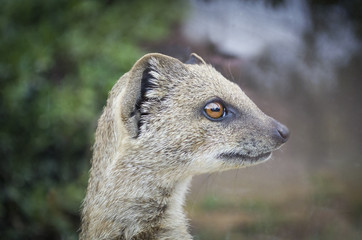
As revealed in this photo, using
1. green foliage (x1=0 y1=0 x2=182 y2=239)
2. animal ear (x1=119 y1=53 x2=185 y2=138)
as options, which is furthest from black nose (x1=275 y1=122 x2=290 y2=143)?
green foliage (x1=0 y1=0 x2=182 y2=239)

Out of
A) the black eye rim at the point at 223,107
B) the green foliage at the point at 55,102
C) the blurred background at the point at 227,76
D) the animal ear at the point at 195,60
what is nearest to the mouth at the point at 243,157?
the black eye rim at the point at 223,107

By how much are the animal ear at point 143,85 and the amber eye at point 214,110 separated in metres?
0.18

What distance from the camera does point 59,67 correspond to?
3.89 m

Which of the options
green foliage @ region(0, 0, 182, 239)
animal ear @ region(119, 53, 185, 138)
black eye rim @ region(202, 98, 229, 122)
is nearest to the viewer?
animal ear @ region(119, 53, 185, 138)

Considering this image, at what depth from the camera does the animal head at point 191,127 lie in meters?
1.69

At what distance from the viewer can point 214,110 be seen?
1.74m

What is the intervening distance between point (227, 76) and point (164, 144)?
1.45ft

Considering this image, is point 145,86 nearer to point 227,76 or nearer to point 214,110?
point 214,110

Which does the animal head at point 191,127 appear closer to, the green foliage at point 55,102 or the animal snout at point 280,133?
the animal snout at point 280,133

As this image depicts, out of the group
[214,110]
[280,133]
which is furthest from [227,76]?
[280,133]

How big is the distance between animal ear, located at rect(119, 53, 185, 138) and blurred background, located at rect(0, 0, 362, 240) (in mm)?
199

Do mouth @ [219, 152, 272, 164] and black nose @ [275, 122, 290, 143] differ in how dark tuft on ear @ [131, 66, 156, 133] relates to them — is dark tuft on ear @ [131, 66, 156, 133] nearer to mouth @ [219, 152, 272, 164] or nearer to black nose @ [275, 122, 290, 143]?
mouth @ [219, 152, 272, 164]

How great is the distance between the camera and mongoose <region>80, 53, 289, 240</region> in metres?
1.69

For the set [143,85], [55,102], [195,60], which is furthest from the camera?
[55,102]
